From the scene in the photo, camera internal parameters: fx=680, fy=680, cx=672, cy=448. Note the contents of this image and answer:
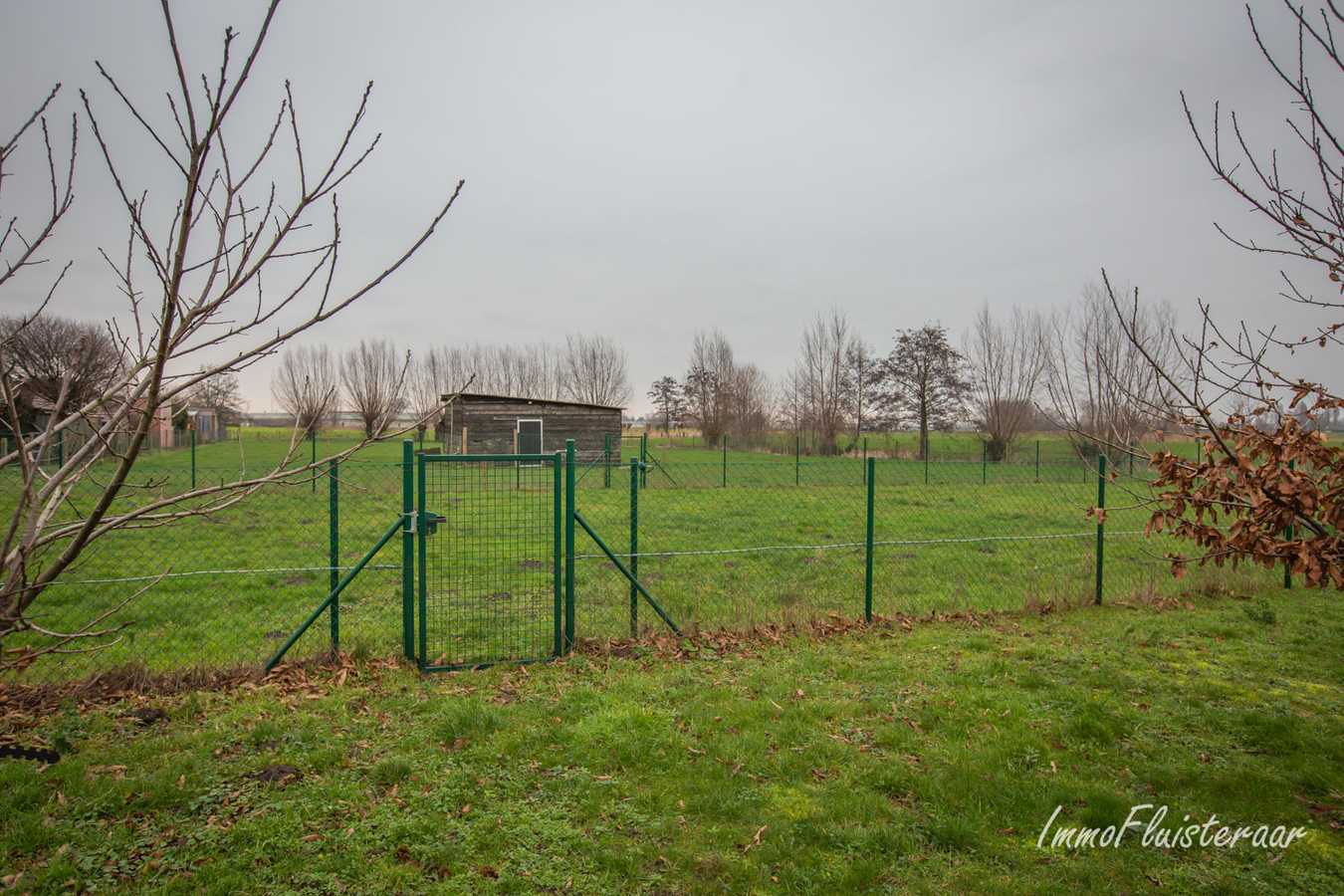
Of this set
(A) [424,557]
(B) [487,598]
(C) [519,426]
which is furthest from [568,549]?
(C) [519,426]

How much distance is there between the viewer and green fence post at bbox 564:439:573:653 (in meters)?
5.23

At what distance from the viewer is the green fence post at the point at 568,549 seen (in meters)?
5.23

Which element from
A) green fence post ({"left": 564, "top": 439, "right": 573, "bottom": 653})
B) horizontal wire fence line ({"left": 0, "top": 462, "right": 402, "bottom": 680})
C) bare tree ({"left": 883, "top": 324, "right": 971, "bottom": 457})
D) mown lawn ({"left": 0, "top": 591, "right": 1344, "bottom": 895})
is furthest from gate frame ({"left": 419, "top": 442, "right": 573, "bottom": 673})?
bare tree ({"left": 883, "top": 324, "right": 971, "bottom": 457})

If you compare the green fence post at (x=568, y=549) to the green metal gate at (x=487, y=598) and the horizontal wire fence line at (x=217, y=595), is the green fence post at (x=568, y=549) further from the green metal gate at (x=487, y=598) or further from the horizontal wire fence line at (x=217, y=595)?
the horizontal wire fence line at (x=217, y=595)

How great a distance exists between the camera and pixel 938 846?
298cm

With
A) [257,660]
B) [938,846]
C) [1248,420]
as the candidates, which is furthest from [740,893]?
[257,660]

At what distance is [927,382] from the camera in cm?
3484

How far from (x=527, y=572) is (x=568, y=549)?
203 centimetres

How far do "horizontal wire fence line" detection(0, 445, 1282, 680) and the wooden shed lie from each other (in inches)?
340

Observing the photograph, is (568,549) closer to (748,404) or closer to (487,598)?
(487,598)

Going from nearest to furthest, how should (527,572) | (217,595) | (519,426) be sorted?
(217,595), (527,572), (519,426)

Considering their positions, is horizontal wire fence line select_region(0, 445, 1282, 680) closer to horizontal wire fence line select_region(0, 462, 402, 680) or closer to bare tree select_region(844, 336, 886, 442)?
horizontal wire fence line select_region(0, 462, 402, 680)

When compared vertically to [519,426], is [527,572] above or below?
below

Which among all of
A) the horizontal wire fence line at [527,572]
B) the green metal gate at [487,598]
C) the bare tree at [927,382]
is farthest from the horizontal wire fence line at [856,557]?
the bare tree at [927,382]
